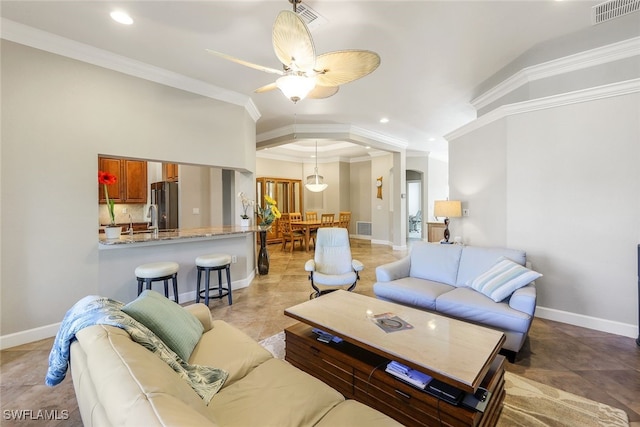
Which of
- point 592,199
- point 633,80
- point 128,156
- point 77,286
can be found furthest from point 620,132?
point 77,286

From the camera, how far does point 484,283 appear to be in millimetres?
2654

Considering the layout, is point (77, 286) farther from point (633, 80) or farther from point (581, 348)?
point (633, 80)

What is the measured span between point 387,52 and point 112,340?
11.3 feet

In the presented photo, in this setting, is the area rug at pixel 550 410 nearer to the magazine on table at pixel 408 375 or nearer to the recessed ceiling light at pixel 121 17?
the magazine on table at pixel 408 375

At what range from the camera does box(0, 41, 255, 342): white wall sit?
101 inches

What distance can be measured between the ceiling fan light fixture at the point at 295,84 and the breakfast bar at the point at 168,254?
237 centimetres

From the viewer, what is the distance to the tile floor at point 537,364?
185cm

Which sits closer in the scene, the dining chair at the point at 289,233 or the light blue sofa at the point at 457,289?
the light blue sofa at the point at 457,289

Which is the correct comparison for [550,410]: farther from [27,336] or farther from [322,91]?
[27,336]

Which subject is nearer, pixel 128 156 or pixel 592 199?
pixel 592 199

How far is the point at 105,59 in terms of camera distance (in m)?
2.98

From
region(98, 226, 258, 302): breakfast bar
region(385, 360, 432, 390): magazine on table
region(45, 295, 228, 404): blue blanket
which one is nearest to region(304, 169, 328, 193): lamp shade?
region(98, 226, 258, 302): breakfast bar

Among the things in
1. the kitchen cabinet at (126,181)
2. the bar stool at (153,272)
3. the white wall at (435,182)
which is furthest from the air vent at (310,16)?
the white wall at (435,182)

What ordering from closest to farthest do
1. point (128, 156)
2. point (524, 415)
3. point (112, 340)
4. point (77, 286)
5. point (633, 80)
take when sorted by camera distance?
point (112, 340) < point (524, 415) < point (633, 80) < point (77, 286) < point (128, 156)
